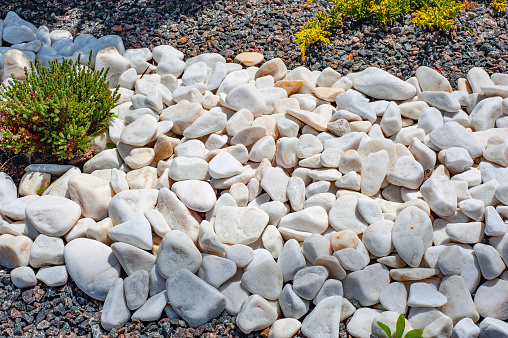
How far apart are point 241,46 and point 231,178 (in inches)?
62.8

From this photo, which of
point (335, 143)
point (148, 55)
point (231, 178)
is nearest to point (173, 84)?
point (148, 55)

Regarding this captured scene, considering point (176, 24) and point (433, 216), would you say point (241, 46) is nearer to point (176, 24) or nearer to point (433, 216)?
point (176, 24)

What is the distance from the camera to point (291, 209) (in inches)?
105

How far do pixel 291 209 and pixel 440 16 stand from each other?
2.22 meters

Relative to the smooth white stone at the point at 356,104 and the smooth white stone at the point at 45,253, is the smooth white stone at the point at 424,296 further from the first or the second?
the smooth white stone at the point at 45,253

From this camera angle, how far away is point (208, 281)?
236cm

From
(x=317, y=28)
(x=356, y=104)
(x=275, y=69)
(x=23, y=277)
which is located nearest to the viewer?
(x=23, y=277)

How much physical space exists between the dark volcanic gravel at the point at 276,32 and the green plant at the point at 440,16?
60 mm

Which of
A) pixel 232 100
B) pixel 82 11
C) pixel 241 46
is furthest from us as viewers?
pixel 82 11

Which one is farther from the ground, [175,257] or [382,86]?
[382,86]

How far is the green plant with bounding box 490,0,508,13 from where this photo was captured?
12.4 ft

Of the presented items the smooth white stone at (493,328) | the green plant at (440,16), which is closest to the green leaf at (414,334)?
the smooth white stone at (493,328)

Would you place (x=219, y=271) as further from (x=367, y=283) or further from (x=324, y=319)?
(x=367, y=283)

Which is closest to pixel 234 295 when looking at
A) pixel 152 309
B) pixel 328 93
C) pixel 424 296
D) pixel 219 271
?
pixel 219 271
